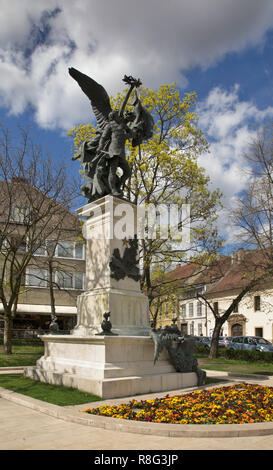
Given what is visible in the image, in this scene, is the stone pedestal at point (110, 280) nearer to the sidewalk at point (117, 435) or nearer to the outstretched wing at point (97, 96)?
the outstretched wing at point (97, 96)

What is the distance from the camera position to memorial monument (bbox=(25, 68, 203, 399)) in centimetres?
802

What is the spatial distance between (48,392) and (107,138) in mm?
6718

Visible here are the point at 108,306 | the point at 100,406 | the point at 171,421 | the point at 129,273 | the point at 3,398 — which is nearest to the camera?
the point at 171,421

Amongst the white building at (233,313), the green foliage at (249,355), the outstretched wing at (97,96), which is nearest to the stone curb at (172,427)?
the outstretched wing at (97,96)

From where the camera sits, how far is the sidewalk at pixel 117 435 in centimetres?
474

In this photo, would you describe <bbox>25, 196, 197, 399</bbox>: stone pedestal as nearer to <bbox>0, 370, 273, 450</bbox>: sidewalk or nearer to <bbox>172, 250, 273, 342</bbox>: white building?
<bbox>0, 370, 273, 450</bbox>: sidewalk

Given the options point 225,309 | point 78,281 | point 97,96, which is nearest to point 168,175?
point 97,96

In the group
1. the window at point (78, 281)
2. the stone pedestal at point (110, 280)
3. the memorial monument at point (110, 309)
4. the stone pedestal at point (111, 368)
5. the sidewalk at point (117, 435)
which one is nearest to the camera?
the sidewalk at point (117, 435)

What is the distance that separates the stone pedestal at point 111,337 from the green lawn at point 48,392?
179 millimetres
